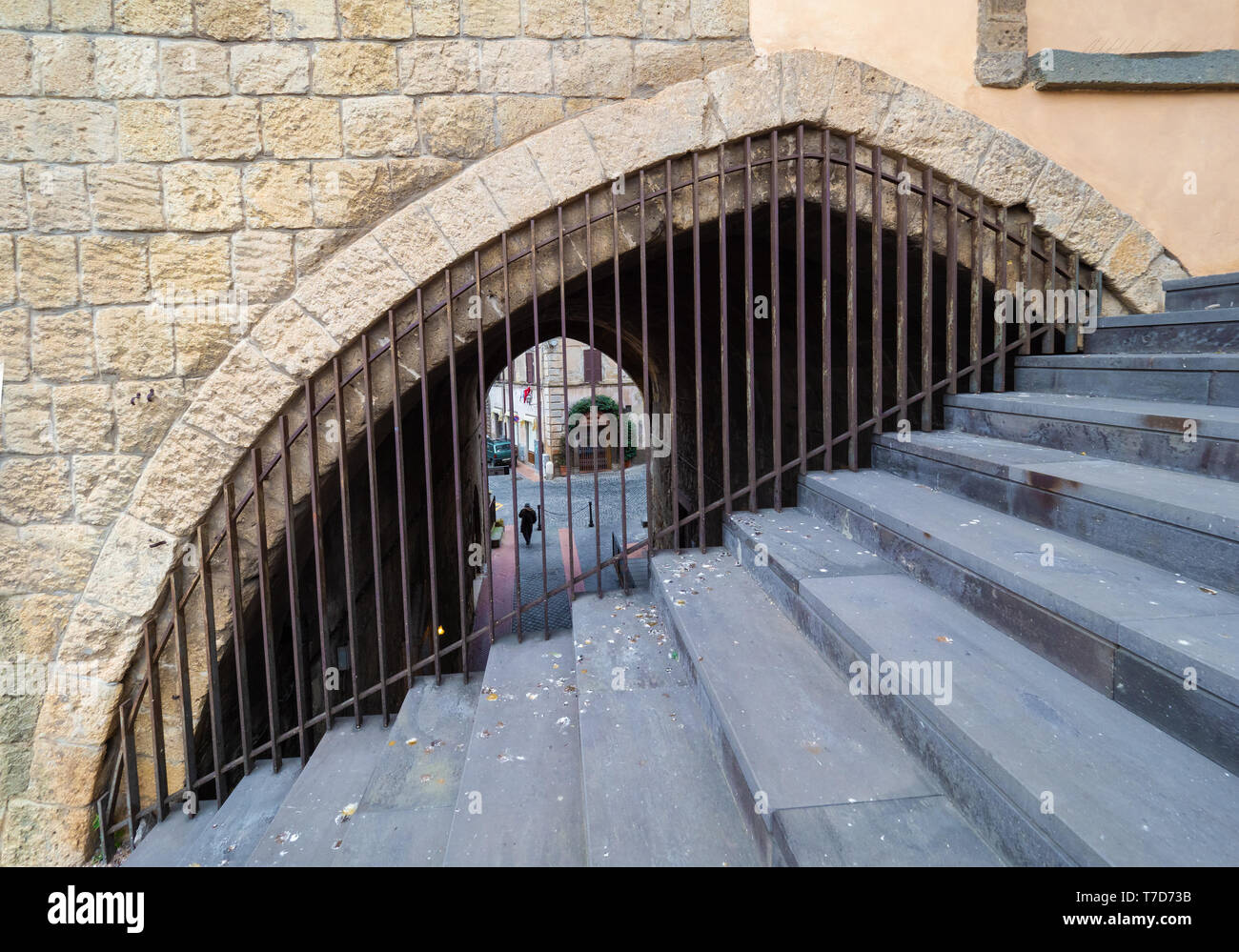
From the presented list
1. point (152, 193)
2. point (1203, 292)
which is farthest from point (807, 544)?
point (152, 193)

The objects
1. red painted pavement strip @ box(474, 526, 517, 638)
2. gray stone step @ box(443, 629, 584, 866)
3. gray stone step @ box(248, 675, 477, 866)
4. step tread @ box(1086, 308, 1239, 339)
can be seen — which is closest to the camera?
gray stone step @ box(443, 629, 584, 866)

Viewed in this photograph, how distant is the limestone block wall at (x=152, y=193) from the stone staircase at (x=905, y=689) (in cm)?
150

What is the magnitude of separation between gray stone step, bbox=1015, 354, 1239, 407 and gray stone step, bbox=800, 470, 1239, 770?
1075 mm

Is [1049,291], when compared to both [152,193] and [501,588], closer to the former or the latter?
[152,193]

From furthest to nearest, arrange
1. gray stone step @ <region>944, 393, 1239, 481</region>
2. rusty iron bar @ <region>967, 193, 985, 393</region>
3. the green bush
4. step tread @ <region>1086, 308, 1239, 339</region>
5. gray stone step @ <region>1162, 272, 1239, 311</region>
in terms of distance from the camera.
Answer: the green bush, rusty iron bar @ <region>967, 193, 985, 393</region>, gray stone step @ <region>1162, 272, 1239, 311</region>, step tread @ <region>1086, 308, 1239, 339</region>, gray stone step @ <region>944, 393, 1239, 481</region>

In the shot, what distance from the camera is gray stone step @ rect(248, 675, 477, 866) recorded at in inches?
99.7

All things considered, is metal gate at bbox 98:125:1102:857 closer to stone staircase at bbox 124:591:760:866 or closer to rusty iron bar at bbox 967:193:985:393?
rusty iron bar at bbox 967:193:985:393

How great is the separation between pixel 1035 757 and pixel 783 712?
29.1 inches

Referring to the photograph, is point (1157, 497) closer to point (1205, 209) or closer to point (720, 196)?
point (720, 196)

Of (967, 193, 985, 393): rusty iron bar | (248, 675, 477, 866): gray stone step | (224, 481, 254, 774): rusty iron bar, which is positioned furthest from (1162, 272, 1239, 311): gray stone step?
(224, 481, 254, 774): rusty iron bar

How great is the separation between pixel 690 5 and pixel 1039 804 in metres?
3.83

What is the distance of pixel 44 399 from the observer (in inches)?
130
